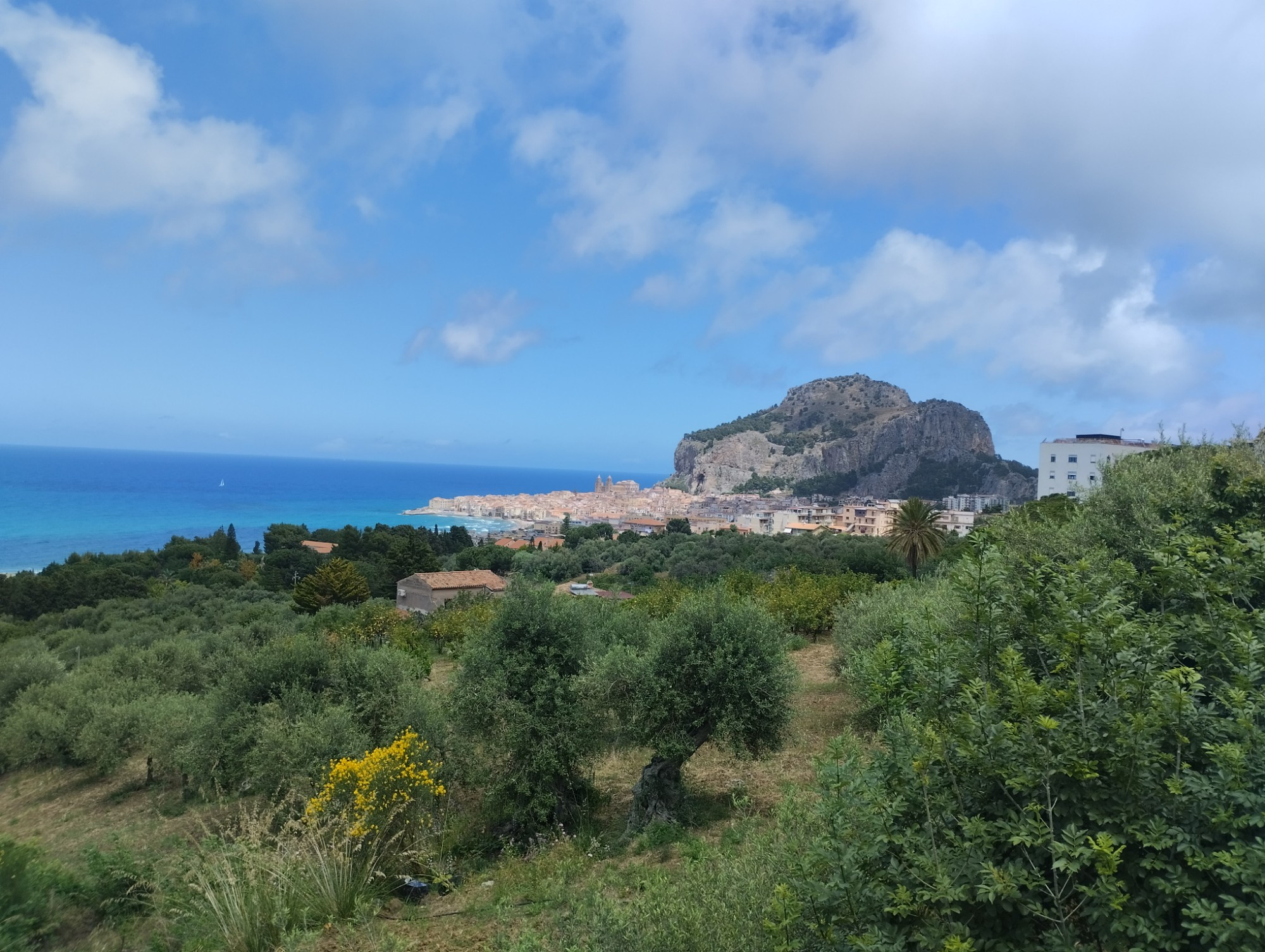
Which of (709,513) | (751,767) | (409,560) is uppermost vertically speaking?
(709,513)

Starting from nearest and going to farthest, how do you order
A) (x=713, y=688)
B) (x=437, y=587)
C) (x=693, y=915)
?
(x=693, y=915) → (x=713, y=688) → (x=437, y=587)

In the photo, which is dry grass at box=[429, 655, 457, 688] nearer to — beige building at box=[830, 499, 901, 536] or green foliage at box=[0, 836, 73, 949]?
green foliage at box=[0, 836, 73, 949]

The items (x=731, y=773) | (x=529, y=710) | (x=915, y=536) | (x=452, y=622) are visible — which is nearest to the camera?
(x=529, y=710)

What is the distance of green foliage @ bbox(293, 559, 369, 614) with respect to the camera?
1569 inches

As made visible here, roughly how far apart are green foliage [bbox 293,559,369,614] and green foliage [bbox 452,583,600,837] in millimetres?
32211

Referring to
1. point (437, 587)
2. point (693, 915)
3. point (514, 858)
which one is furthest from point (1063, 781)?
point (437, 587)

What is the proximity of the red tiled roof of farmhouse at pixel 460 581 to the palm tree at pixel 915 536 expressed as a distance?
77.9 feet

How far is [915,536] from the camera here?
3441cm

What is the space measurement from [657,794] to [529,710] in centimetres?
206

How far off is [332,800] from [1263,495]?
32.6ft

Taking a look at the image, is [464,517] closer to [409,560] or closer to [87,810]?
[409,560]

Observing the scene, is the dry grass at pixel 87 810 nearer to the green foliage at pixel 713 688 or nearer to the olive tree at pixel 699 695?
the olive tree at pixel 699 695

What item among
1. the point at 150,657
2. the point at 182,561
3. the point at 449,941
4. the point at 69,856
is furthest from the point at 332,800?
the point at 182,561

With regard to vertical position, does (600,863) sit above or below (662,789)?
below
